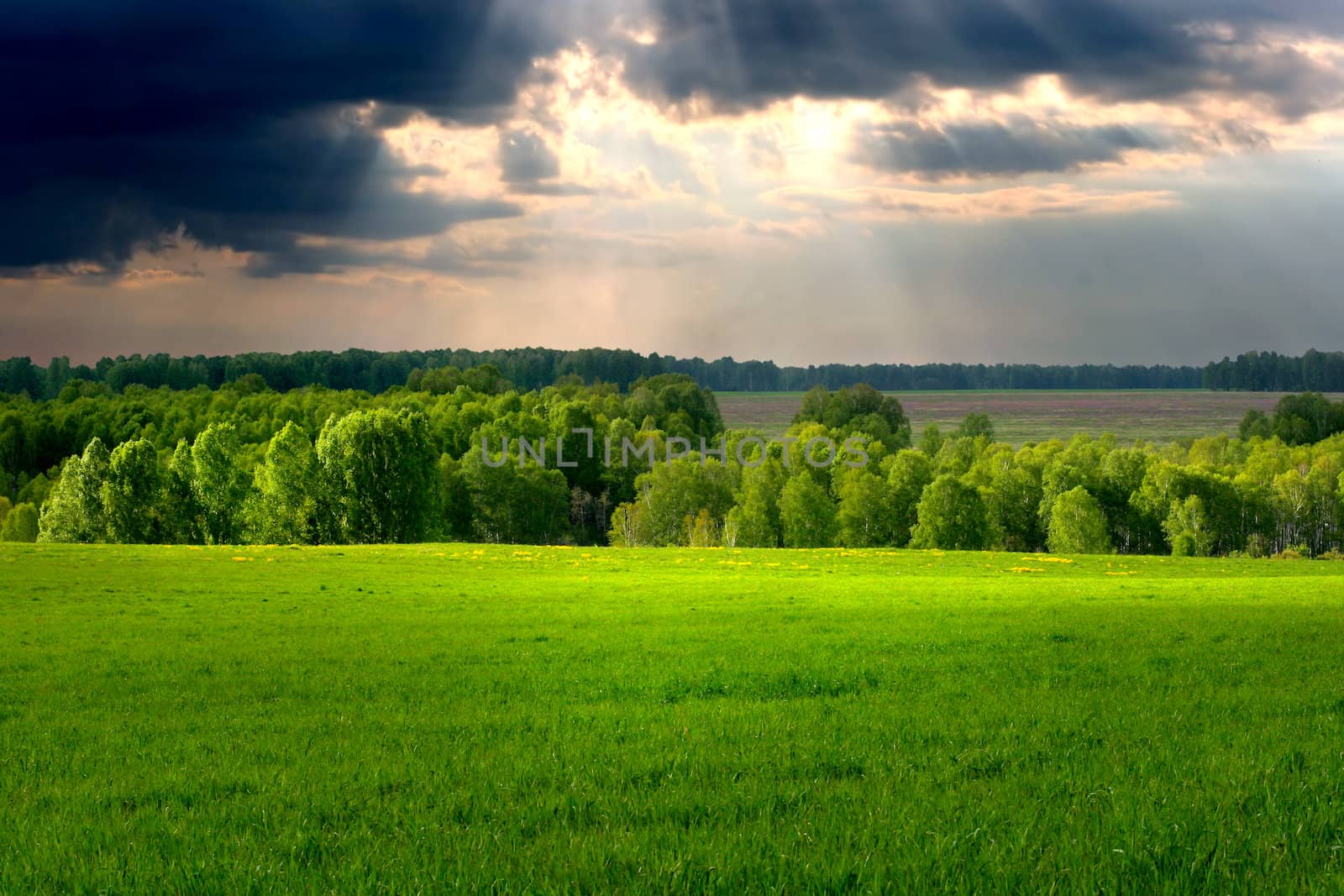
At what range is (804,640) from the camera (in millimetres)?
21328

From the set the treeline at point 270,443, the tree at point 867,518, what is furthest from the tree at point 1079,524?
the treeline at point 270,443

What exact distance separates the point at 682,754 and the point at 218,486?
9059cm

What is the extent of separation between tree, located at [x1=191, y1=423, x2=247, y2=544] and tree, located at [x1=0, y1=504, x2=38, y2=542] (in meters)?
31.1

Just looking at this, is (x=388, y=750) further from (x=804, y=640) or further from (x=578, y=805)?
(x=804, y=640)

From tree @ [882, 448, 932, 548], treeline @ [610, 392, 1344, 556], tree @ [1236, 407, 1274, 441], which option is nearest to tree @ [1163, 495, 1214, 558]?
treeline @ [610, 392, 1344, 556]

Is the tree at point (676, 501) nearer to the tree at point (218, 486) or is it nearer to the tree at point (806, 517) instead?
the tree at point (806, 517)

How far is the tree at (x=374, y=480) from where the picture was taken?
88.2 meters

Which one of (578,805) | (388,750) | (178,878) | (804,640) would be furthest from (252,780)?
(804,640)

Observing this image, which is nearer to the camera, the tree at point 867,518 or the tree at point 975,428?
the tree at point 867,518

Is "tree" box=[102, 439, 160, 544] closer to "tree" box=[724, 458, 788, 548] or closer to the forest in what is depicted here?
the forest

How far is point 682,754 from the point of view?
11.0m

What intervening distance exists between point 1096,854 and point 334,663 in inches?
590

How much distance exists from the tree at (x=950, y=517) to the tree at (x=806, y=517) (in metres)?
11.2

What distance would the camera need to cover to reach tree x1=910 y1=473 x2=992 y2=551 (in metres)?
98.4
